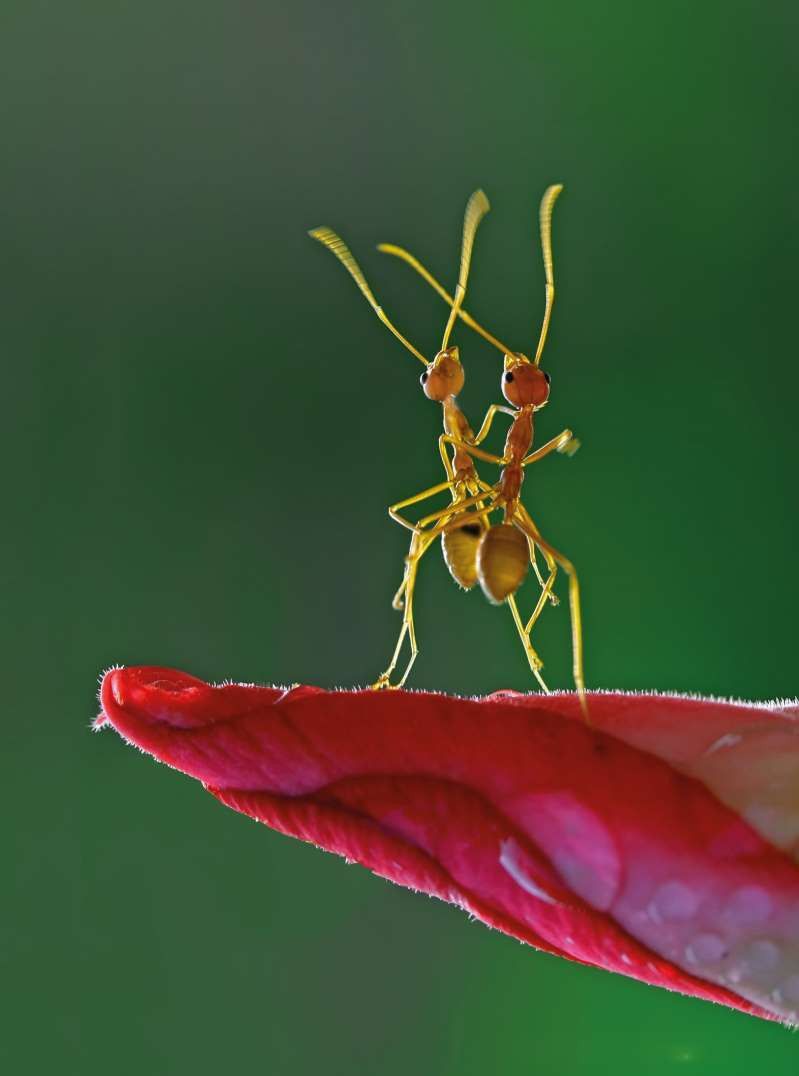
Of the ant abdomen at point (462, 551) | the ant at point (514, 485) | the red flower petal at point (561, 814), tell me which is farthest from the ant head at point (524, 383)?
the red flower petal at point (561, 814)

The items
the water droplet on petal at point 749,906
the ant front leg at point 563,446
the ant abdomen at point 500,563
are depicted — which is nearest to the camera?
the water droplet on petal at point 749,906

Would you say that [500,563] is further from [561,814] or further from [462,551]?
[561,814]

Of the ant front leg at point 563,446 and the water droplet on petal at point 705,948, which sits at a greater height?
the ant front leg at point 563,446

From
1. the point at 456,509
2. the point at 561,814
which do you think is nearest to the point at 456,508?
the point at 456,509

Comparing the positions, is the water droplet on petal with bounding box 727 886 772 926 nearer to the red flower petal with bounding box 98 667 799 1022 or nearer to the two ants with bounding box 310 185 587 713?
the red flower petal with bounding box 98 667 799 1022

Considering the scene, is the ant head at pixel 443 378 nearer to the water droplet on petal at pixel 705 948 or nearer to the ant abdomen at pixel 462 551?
the ant abdomen at pixel 462 551

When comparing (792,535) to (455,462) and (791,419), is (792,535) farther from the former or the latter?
(455,462)
